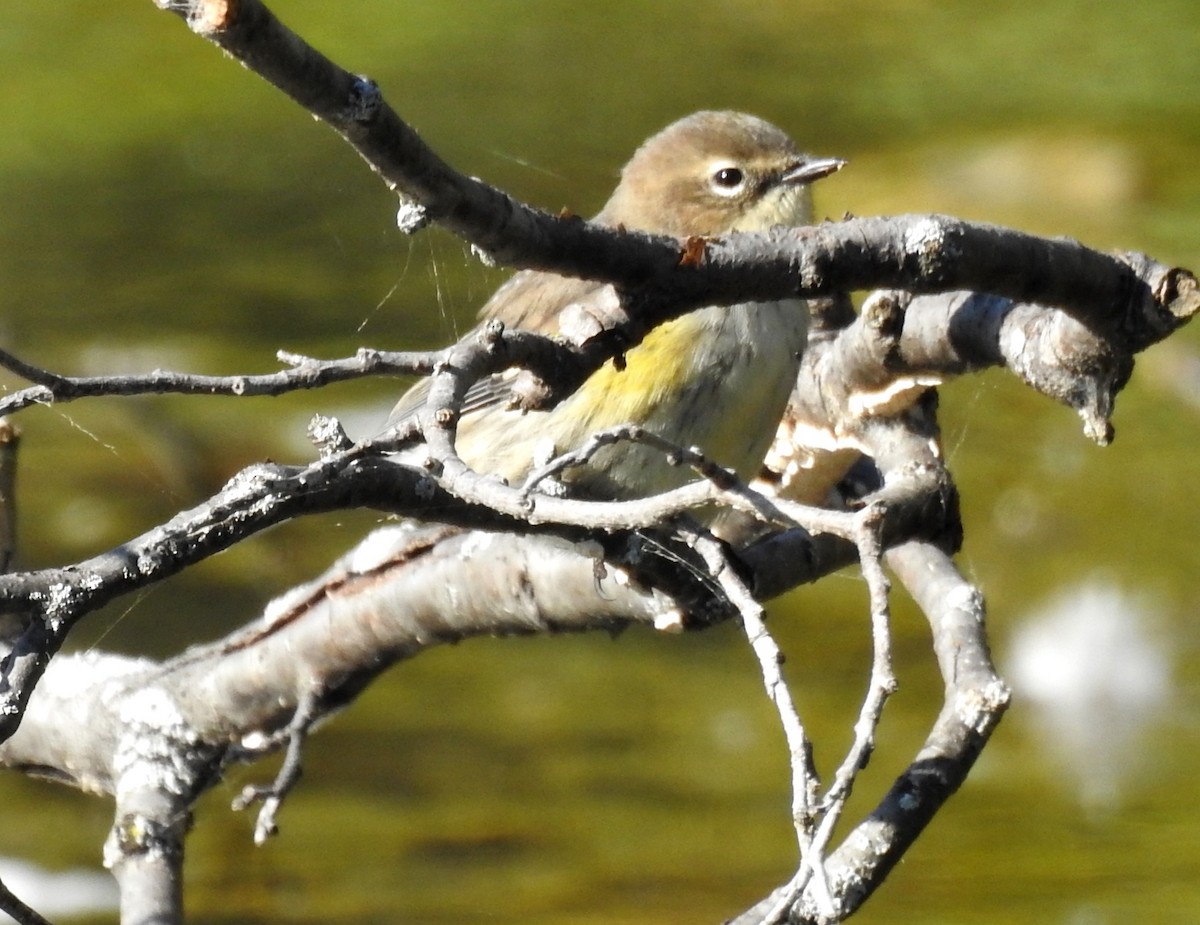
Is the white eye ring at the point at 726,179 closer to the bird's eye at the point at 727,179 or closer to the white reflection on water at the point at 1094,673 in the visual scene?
the bird's eye at the point at 727,179

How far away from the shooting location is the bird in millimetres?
2891

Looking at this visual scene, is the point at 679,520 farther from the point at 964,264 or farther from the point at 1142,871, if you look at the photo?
the point at 1142,871

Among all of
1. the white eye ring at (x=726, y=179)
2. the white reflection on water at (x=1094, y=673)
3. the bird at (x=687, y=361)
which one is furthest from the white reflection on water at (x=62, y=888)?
the white reflection on water at (x=1094, y=673)

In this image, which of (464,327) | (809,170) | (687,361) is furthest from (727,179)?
(464,327)

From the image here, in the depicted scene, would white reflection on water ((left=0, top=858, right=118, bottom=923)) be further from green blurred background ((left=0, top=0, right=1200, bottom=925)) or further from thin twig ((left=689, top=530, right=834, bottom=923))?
thin twig ((left=689, top=530, right=834, bottom=923))

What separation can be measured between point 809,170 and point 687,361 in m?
0.53

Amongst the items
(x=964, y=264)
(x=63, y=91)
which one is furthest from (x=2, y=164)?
(x=964, y=264)

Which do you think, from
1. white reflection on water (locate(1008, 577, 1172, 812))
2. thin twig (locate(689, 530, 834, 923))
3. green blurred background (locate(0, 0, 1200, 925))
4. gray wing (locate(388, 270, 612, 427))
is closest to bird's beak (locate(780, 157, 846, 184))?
gray wing (locate(388, 270, 612, 427))

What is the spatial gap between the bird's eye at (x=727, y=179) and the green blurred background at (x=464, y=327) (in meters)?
1.26

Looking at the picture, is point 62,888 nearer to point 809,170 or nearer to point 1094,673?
point 809,170

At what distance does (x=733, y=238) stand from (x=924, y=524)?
1027 millimetres

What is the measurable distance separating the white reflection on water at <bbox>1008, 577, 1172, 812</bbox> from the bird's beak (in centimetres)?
139

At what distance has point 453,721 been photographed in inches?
164

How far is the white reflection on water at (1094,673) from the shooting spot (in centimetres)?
396
